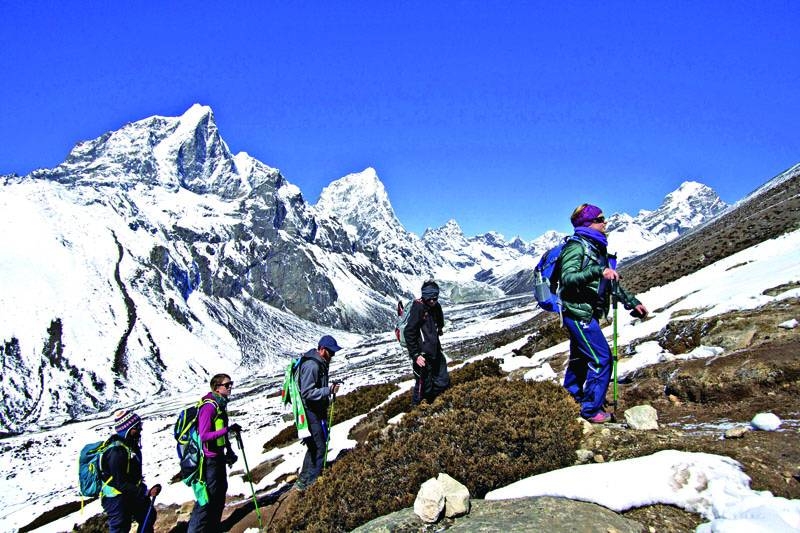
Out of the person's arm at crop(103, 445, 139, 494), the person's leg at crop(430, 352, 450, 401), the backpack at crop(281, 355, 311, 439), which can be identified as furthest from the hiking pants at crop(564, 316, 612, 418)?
the person's arm at crop(103, 445, 139, 494)

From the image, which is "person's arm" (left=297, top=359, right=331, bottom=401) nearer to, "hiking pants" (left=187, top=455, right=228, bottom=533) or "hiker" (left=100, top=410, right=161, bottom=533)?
"hiking pants" (left=187, top=455, right=228, bottom=533)

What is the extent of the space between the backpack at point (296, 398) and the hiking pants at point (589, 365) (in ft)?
19.3

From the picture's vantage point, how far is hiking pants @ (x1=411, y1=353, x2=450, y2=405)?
38.5 feet

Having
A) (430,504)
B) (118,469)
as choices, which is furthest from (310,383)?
(430,504)

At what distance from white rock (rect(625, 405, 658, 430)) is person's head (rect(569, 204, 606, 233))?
3149 millimetres

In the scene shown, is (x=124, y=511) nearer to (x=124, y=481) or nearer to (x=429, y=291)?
(x=124, y=481)

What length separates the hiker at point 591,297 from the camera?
761cm

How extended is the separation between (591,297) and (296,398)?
677 centimetres

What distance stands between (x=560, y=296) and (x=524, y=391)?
2.74 m

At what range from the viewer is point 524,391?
9.83m

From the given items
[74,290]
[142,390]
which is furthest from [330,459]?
[74,290]

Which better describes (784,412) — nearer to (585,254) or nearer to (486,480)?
(585,254)

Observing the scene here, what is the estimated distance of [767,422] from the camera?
6.65 meters

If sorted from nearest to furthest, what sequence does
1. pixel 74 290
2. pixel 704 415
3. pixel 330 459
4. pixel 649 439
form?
1. pixel 649 439
2. pixel 704 415
3. pixel 330 459
4. pixel 74 290
